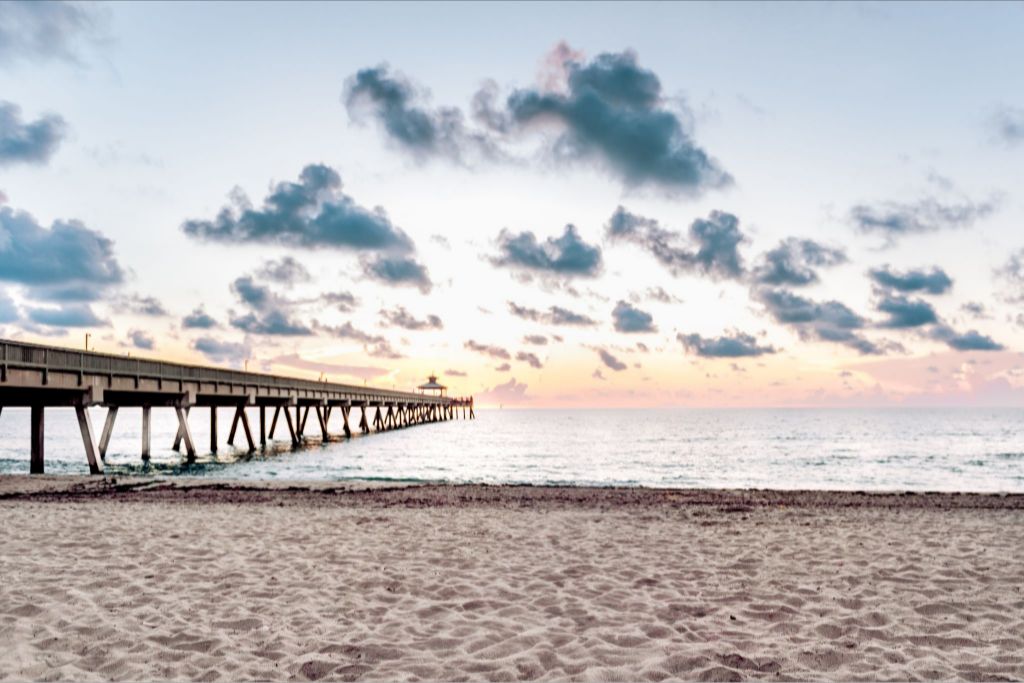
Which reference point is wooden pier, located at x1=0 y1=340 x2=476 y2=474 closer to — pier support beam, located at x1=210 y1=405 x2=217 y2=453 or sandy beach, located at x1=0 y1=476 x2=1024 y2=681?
pier support beam, located at x1=210 y1=405 x2=217 y2=453

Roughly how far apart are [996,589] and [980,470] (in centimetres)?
3380

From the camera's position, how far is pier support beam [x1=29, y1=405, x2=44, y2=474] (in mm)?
25281

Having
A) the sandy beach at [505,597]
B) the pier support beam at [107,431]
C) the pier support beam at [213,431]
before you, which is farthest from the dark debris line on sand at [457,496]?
the pier support beam at [213,431]

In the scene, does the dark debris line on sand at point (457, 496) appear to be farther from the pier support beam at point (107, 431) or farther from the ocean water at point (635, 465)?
the pier support beam at point (107, 431)

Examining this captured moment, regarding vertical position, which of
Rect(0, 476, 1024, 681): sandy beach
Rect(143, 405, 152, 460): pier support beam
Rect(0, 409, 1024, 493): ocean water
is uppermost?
Rect(143, 405, 152, 460): pier support beam

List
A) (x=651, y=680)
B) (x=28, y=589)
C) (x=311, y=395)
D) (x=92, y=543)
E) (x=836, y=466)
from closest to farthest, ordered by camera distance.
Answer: (x=651, y=680), (x=28, y=589), (x=92, y=543), (x=836, y=466), (x=311, y=395)

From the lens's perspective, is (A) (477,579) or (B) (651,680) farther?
(A) (477,579)

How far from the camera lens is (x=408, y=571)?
841 cm

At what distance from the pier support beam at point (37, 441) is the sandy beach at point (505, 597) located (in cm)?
1417

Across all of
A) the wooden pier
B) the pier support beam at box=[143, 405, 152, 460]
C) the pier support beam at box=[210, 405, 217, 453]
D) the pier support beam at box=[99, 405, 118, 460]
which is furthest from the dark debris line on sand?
the pier support beam at box=[210, 405, 217, 453]

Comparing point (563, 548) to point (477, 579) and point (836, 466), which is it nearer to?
point (477, 579)

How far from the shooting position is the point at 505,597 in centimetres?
723

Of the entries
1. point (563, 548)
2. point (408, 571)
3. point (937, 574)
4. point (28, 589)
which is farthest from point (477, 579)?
point (937, 574)

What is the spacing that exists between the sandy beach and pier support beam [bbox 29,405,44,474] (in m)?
14.2
